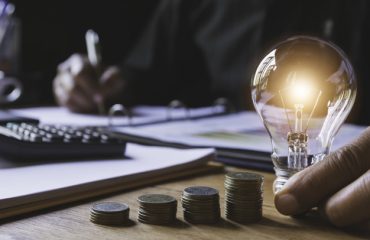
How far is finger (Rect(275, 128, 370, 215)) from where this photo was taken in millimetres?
377

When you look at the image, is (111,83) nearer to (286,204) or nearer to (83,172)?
(83,172)

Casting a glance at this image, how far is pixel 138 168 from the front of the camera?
521 mm

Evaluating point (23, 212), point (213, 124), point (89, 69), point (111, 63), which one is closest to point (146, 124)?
point (213, 124)

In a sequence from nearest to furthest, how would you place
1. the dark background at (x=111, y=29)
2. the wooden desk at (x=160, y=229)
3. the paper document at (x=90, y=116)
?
the wooden desk at (x=160, y=229), the paper document at (x=90, y=116), the dark background at (x=111, y=29)

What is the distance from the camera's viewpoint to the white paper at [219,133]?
2.22 feet

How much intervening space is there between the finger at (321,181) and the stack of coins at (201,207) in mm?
47

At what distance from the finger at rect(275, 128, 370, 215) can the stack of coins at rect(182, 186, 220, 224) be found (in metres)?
0.05

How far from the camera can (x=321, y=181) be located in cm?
38

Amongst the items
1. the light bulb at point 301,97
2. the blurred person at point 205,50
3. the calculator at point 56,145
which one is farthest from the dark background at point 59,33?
the light bulb at point 301,97

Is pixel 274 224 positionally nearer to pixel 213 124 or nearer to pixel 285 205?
pixel 285 205

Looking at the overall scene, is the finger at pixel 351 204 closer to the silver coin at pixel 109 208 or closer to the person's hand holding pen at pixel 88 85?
the silver coin at pixel 109 208

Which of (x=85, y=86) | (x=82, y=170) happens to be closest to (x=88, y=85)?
(x=85, y=86)

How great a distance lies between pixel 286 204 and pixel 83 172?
205 mm

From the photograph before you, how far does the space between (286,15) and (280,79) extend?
109cm
